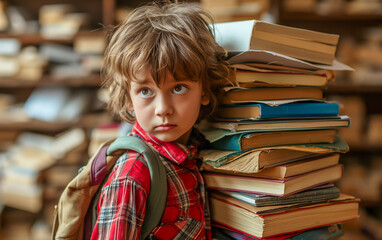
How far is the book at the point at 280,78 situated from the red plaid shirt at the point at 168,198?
18cm

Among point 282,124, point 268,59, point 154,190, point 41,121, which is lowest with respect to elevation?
point 41,121

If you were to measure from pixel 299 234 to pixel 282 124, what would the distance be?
23 centimetres

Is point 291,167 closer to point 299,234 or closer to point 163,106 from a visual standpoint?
point 299,234

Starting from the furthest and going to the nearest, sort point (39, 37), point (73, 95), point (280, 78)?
1. point (73, 95)
2. point (39, 37)
3. point (280, 78)

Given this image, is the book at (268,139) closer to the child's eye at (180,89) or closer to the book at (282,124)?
the book at (282,124)

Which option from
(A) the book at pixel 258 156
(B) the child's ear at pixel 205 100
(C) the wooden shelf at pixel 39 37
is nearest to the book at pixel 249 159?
(A) the book at pixel 258 156

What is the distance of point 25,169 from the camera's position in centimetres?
193

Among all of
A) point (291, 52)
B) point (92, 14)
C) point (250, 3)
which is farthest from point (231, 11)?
point (291, 52)

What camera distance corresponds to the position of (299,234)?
2.22 ft

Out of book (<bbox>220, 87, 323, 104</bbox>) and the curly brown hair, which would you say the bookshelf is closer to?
the curly brown hair

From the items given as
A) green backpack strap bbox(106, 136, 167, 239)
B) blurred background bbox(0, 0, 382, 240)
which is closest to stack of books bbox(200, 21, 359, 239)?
green backpack strap bbox(106, 136, 167, 239)

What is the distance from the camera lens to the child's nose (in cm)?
62

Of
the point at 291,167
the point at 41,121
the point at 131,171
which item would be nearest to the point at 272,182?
the point at 291,167

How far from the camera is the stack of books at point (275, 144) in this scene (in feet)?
2.11
